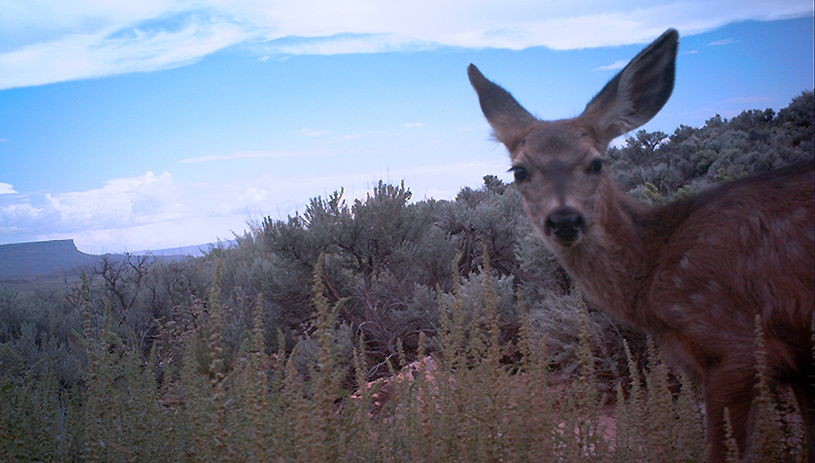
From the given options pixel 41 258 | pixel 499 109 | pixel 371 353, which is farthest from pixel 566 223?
pixel 41 258

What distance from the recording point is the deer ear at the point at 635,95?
12.5 ft

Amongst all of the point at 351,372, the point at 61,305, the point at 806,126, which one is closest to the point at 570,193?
the point at 351,372

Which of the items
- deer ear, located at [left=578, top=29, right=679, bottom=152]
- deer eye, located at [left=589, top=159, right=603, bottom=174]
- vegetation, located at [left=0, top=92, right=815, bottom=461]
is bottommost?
vegetation, located at [left=0, top=92, right=815, bottom=461]

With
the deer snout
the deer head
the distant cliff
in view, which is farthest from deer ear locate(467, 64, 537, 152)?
the distant cliff

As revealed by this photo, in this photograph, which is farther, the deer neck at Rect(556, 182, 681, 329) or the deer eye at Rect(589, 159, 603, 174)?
the deer eye at Rect(589, 159, 603, 174)

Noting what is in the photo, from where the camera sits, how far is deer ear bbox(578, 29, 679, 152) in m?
3.82

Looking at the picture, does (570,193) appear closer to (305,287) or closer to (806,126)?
(305,287)

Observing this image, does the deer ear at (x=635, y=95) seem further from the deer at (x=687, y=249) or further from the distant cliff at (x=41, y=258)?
the distant cliff at (x=41, y=258)

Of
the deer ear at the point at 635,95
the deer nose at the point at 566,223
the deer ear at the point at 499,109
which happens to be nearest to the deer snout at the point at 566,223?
the deer nose at the point at 566,223

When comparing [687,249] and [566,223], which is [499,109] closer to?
[566,223]

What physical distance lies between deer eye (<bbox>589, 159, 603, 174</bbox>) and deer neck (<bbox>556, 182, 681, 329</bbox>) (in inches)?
4.7

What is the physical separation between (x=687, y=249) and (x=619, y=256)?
469 millimetres

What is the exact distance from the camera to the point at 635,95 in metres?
4.07

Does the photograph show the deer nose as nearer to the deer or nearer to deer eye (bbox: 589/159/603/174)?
the deer
